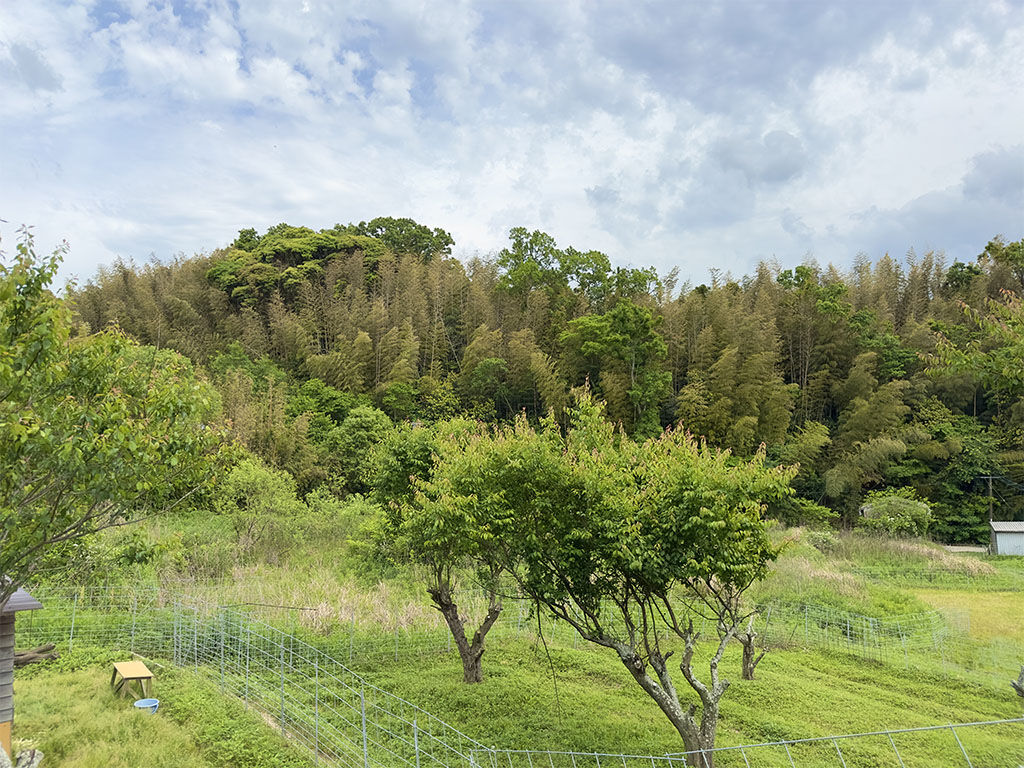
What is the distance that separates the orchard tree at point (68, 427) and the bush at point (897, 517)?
23.0 meters

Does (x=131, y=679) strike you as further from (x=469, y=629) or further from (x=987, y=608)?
(x=987, y=608)

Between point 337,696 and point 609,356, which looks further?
point 609,356

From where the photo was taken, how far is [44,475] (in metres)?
4.59

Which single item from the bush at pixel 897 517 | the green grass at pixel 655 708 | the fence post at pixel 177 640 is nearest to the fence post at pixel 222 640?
the fence post at pixel 177 640

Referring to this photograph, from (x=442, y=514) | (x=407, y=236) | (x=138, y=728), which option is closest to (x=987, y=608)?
(x=442, y=514)

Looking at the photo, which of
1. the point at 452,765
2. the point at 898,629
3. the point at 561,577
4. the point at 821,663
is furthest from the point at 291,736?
the point at 898,629

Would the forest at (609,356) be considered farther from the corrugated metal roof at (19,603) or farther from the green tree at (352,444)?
the corrugated metal roof at (19,603)

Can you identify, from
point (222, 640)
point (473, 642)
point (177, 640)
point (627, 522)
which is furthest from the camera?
point (177, 640)

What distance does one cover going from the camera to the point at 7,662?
639cm

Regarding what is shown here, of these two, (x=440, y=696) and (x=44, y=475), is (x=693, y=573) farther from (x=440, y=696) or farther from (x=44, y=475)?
(x=44, y=475)

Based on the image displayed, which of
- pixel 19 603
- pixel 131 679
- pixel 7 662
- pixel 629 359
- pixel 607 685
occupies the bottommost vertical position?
pixel 607 685

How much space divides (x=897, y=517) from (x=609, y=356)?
11.3 meters

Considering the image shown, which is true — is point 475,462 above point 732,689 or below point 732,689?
above

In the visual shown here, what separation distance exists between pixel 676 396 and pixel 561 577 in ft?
64.7
